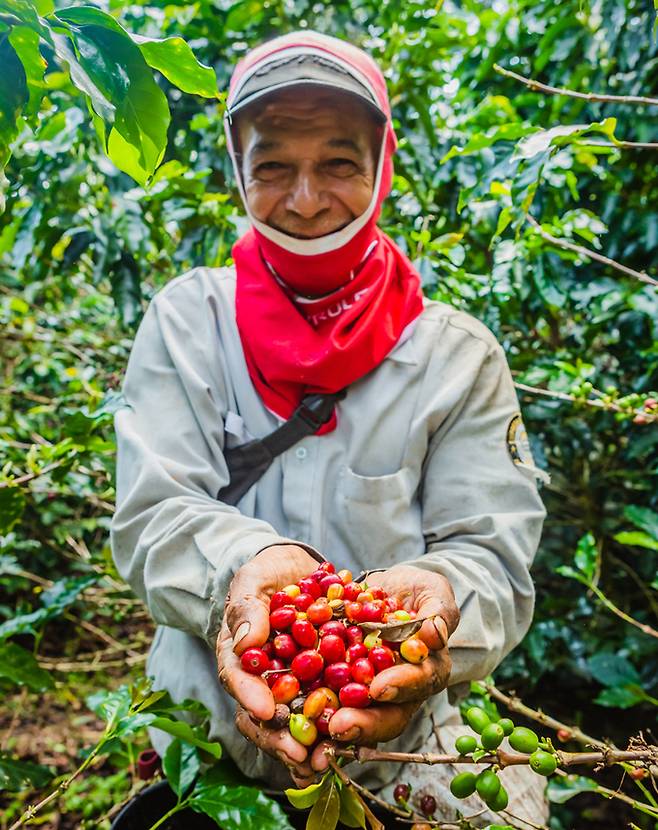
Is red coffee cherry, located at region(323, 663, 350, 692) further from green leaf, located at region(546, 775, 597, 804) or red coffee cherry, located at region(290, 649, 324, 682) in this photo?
green leaf, located at region(546, 775, 597, 804)

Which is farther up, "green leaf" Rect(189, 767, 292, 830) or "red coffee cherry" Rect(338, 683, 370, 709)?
"red coffee cherry" Rect(338, 683, 370, 709)

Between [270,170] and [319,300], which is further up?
[270,170]

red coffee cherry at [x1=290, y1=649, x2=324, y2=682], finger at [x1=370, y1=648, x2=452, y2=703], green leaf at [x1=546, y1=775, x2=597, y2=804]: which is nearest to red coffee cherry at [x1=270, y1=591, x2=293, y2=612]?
red coffee cherry at [x1=290, y1=649, x2=324, y2=682]

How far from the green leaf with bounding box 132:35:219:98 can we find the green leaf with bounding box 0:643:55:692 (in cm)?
140

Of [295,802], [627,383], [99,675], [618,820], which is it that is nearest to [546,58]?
[627,383]

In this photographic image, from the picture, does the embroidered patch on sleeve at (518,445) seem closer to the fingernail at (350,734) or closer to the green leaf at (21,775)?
the fingernail at (350,734)

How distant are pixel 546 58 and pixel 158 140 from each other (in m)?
2.07

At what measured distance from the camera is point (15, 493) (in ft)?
6.11

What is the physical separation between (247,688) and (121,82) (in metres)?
0.87

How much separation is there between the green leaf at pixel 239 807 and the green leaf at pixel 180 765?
0.03m

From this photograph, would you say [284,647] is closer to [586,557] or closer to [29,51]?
[29,51]

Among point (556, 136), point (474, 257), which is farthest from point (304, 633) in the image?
point (474, 257)

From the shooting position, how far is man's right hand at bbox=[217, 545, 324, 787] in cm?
102

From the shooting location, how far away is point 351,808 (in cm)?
105
